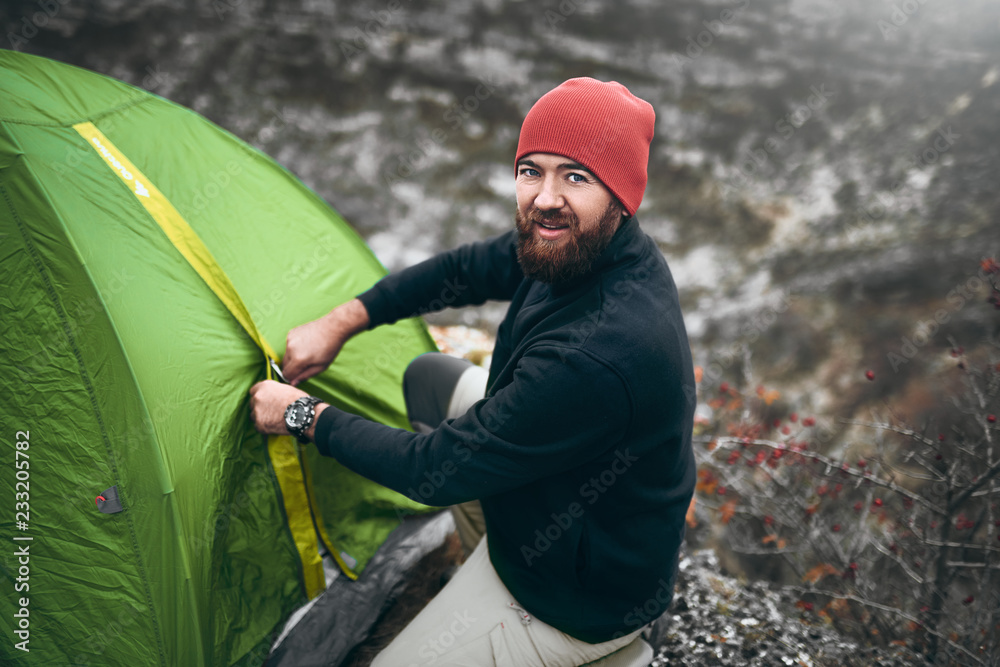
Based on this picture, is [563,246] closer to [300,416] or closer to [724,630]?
[300,416]

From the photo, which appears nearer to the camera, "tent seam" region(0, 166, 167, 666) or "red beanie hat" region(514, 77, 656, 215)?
"red beanie hat" region(514, 77, 656, 215)

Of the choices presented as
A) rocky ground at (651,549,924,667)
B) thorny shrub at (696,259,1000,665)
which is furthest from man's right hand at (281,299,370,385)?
thorny shrub at (696,259,1000,665)

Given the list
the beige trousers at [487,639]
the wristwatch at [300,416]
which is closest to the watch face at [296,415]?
the wristwatch at [300,416]

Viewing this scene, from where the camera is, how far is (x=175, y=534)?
1.68 metres

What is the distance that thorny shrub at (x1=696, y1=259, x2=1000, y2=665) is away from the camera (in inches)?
95.3

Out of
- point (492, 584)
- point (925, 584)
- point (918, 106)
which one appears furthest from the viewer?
point (918, 106)

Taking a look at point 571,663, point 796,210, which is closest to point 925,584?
point 571,663

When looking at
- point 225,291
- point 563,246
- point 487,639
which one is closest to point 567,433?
point 563,246

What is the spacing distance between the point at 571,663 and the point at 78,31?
7.50 metres

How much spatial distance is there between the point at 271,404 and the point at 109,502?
1.73 ft

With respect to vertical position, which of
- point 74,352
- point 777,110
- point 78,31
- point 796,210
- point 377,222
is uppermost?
point 78,31

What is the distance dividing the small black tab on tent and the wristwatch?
53 centimetres

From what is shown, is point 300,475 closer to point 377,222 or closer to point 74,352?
point 74,352

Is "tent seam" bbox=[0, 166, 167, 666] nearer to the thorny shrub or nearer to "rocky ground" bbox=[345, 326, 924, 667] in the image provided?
"rocky ground" bbox=[345, 326, 924, 667]
